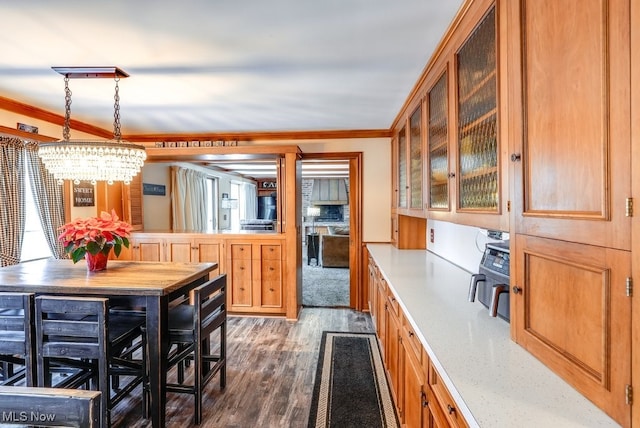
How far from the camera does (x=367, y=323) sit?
4.08 meters

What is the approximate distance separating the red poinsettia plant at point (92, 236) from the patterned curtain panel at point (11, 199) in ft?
3.57

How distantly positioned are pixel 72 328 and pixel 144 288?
0.43 m

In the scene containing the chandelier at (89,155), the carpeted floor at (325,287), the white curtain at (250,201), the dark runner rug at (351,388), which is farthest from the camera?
the white curtain at (250,201)

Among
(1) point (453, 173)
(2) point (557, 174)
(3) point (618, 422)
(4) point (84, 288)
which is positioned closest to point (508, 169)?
(2) point (557, 174)

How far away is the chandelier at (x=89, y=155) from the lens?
2461 millimetres

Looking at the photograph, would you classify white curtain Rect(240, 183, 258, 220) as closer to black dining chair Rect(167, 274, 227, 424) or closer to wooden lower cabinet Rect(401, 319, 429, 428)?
black dining chair Rect(167, 274, 227, 424)

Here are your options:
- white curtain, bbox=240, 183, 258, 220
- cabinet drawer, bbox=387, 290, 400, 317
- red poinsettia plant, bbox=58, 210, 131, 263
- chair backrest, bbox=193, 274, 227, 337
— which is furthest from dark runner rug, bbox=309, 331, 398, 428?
white curtain, bbox=240, 183, 258, 220

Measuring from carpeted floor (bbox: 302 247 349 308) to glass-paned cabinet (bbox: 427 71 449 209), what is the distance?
2.87m

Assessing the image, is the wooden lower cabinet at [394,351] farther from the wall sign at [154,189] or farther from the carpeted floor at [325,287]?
the wall sign at [154,189]

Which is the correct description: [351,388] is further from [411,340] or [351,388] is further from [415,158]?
[415,158]

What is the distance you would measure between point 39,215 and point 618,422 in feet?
15.0

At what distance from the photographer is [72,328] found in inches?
80.4

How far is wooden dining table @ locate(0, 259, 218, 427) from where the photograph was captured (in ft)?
7.11

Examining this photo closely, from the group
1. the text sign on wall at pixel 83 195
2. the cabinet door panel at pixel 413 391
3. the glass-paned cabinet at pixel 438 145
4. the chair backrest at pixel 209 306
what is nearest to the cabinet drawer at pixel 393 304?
the cabinet door panel at pixel 413 391
